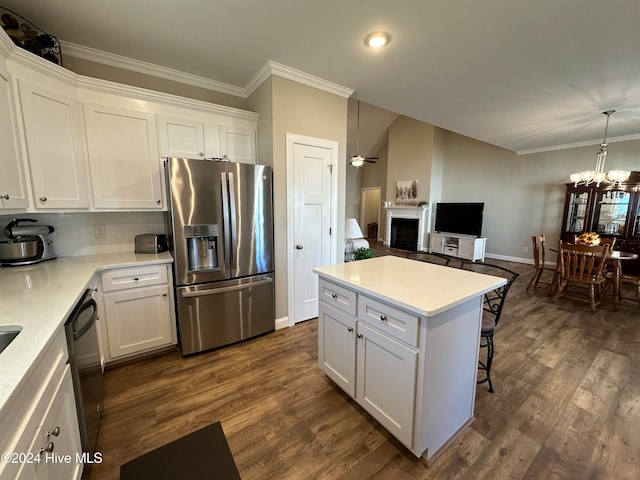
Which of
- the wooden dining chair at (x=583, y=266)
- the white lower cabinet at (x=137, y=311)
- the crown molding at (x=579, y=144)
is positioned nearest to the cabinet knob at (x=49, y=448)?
the white lower cabinet at (x=137, y=311)

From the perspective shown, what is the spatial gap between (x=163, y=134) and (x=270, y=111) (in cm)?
102

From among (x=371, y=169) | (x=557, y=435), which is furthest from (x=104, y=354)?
(x=371, y=169)

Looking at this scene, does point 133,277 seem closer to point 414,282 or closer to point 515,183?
point 414,282

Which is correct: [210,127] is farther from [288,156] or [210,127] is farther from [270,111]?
[288,156]

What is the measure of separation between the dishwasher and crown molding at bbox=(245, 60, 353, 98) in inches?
93.5

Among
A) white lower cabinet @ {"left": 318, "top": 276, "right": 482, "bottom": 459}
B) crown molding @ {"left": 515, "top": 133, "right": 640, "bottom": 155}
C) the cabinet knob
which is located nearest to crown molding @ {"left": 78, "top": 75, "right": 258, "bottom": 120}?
white lower cabinet @ {"left": 318, "top": 276, "right": 482, "bottom": 459}

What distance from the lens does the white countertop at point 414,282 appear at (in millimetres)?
1287

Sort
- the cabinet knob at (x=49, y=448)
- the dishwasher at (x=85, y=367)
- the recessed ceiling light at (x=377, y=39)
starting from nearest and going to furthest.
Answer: the cabinet knob at (x=49, y=448)
the dishwasher at (x=85, y=367)
the recessed ceiling light at (x=377, y=39)

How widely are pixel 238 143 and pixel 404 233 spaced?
19.9 ft

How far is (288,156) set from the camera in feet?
8.84

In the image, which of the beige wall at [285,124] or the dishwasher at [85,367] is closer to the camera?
the dishwasher at [85,367]

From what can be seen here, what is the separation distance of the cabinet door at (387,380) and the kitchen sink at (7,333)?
1577 mm

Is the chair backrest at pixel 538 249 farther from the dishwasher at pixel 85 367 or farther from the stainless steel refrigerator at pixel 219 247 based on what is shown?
the dishwasher at pixel 85 367

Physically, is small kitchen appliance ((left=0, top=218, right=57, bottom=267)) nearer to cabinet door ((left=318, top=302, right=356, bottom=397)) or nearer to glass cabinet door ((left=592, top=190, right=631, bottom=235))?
cabinet door ((left=318, top=302, right=356, bottom=397))
